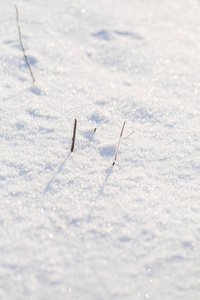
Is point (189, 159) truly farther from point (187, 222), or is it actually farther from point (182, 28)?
point (182, 28)

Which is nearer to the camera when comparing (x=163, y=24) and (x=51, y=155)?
(x=51, y=155)

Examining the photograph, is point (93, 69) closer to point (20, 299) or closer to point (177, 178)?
point (177, 178)

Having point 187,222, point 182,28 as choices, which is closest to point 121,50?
point 182,28

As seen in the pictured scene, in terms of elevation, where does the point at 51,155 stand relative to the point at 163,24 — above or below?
below

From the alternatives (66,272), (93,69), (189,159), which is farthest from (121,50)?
(66,272)

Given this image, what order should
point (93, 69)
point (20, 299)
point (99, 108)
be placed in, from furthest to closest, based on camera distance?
1. point (93, 69)
2. point (99, 108)
3. point (20, 299)

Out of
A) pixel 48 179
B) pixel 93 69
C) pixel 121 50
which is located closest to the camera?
pixel 48 179

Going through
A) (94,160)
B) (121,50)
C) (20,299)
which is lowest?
(20,299)
